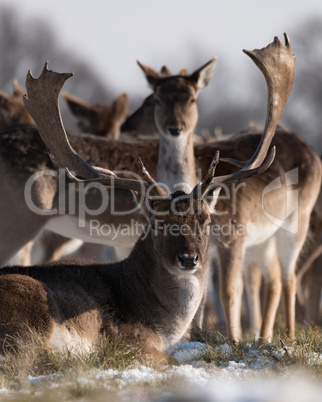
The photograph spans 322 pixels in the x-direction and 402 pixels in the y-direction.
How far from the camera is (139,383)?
195 inches

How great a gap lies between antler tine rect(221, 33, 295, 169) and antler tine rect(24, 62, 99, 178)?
1706mm

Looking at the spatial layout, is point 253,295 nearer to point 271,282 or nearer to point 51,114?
point 271,282

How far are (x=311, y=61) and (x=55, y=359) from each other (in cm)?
3334

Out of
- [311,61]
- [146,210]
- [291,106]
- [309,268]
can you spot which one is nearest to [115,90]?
[291,106]

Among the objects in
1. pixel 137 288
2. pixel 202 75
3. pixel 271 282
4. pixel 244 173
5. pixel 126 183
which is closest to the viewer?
pixel 137 288

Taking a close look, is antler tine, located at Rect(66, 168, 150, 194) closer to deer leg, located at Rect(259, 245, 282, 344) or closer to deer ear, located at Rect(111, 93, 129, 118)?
deer leg, located at Rect(259, 245, 282, 344)

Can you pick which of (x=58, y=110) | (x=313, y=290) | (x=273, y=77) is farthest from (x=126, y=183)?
(x=313, y=290)

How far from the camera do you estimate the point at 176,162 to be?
867 centimetres

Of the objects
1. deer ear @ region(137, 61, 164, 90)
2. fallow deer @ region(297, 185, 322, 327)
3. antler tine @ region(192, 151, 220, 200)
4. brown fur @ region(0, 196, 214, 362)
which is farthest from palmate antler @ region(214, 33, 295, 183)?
fallow deer @ region(297, 185, 322, 327)

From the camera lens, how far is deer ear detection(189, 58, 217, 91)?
927 cm

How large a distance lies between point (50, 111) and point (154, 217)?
1591mm

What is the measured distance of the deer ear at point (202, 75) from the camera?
9.27 meters

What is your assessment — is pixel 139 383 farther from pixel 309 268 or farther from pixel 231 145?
pixel 309 268

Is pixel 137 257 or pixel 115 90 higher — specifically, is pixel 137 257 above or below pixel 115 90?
below
